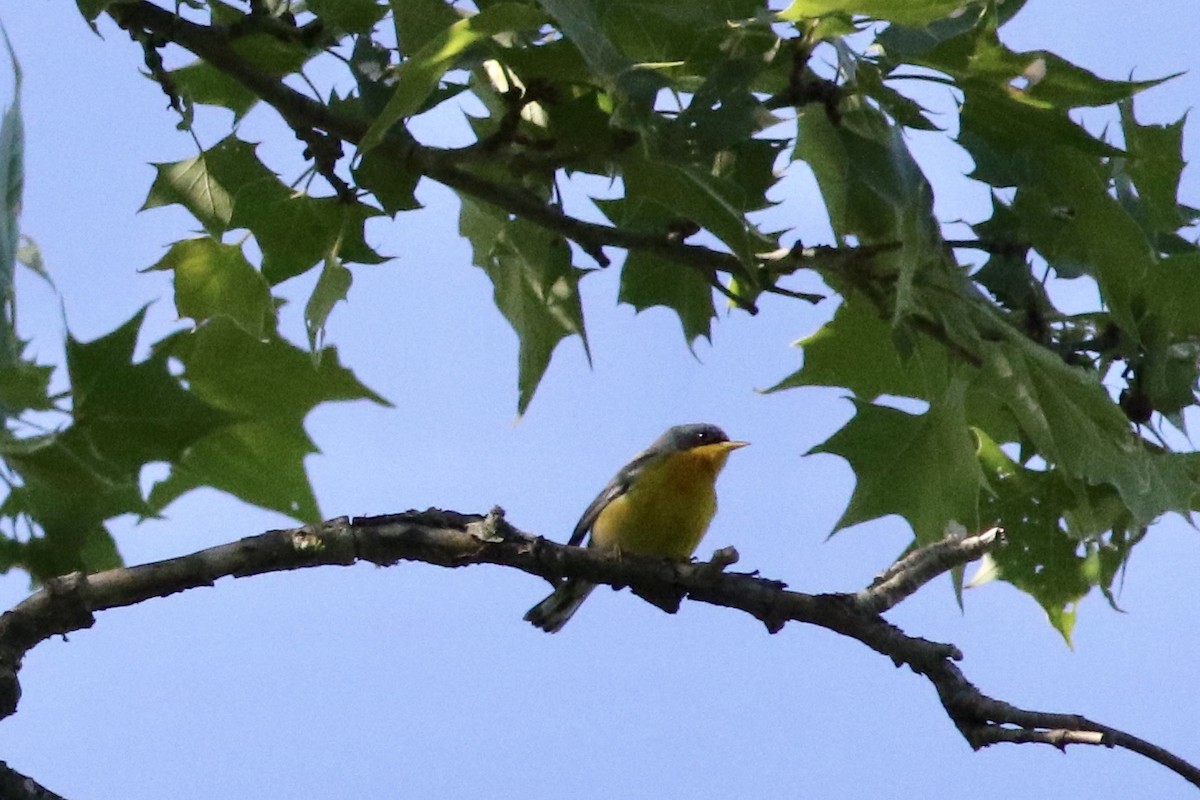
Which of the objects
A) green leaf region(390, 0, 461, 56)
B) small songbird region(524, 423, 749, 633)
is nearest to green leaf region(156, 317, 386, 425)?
green leaf region(390, 0, 461, 56)

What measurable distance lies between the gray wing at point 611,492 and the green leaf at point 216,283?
2.56 m

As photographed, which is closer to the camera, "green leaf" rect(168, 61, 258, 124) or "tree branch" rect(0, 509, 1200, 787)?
"tree branch" rect(0, 509, 1200, 787)

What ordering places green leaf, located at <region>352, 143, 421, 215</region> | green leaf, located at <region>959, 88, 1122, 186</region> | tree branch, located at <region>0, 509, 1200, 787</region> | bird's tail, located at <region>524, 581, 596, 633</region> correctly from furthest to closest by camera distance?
bird's tail, located at <region>524, 581, 596, 633</region>
green leaf, located at <region>352, 143, 421, 215</region>
green leaf, located at <region>959, 88, 1122, 186</region>
tree branch, located at <region>0, 509, 1200, 787</region>

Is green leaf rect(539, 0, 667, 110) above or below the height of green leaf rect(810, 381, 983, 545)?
below

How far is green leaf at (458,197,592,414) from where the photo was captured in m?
2.86

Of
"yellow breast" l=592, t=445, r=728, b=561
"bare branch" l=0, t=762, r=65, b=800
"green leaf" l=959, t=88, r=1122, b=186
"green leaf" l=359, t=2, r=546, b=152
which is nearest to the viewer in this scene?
"green leaf" l=359, t=2, r=546, b=152

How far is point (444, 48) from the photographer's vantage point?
1.95m

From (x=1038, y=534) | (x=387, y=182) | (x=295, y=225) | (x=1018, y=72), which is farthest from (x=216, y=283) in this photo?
(x=1038, y=534)

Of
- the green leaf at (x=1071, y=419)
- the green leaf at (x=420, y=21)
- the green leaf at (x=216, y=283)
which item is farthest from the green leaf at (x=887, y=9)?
the green leaf at (x=216, y=283)

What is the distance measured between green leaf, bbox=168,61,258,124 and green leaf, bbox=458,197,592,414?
1.88ft

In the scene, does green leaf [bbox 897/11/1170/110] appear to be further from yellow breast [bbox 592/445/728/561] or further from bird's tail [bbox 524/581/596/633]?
bird's tail [bbox 524/581/596/633]

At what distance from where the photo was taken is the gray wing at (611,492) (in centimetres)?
545

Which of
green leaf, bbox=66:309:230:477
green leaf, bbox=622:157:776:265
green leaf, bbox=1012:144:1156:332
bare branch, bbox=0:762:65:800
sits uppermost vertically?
green leaf, bbox=1012:144:1156:332

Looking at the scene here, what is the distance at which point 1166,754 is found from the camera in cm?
188
